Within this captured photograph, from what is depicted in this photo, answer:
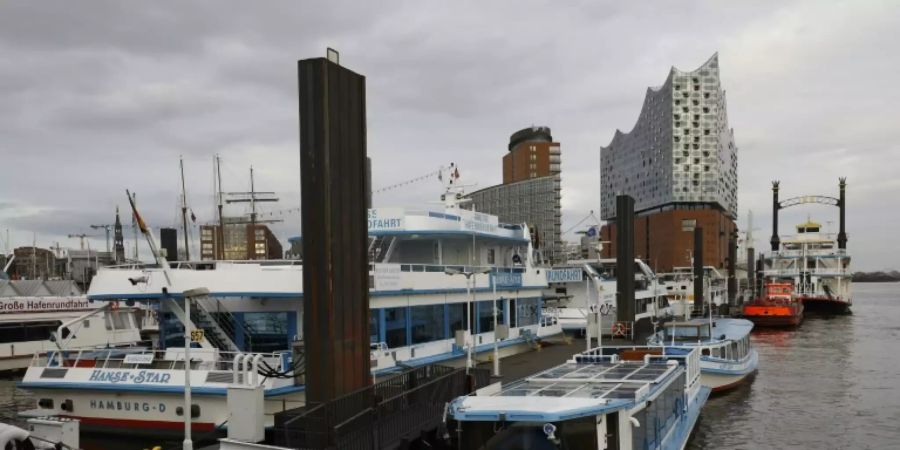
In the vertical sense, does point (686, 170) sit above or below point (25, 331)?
above

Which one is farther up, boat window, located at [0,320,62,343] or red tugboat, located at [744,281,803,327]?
boat window, located at [0,320,62,343]

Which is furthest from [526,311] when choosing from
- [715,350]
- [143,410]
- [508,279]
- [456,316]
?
[143,410]

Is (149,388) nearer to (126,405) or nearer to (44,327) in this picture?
(126,405)

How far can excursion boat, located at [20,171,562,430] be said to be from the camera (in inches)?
780

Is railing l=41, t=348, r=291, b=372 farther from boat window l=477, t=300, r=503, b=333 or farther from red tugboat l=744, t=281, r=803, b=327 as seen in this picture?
red tugboat l=744, t=281, r=803, b=327

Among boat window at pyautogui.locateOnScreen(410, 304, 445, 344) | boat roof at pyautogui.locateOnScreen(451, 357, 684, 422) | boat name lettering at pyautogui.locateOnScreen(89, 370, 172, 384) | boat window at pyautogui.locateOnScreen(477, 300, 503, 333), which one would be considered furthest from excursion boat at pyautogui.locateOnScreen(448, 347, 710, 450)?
boat window at pyautogui.locateOnScreen(477, 300, 503, 333)

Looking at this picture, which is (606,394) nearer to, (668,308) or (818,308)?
(668,308)

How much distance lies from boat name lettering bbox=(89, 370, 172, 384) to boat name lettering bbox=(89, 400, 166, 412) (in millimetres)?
644

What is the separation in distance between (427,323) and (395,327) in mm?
2422

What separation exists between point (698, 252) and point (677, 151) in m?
95.9

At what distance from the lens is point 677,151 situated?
514 feet

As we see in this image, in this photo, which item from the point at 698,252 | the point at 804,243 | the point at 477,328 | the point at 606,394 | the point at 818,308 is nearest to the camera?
the point at 606,394

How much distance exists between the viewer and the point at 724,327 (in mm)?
39156

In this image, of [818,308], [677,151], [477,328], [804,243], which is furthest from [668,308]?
[677,151]
